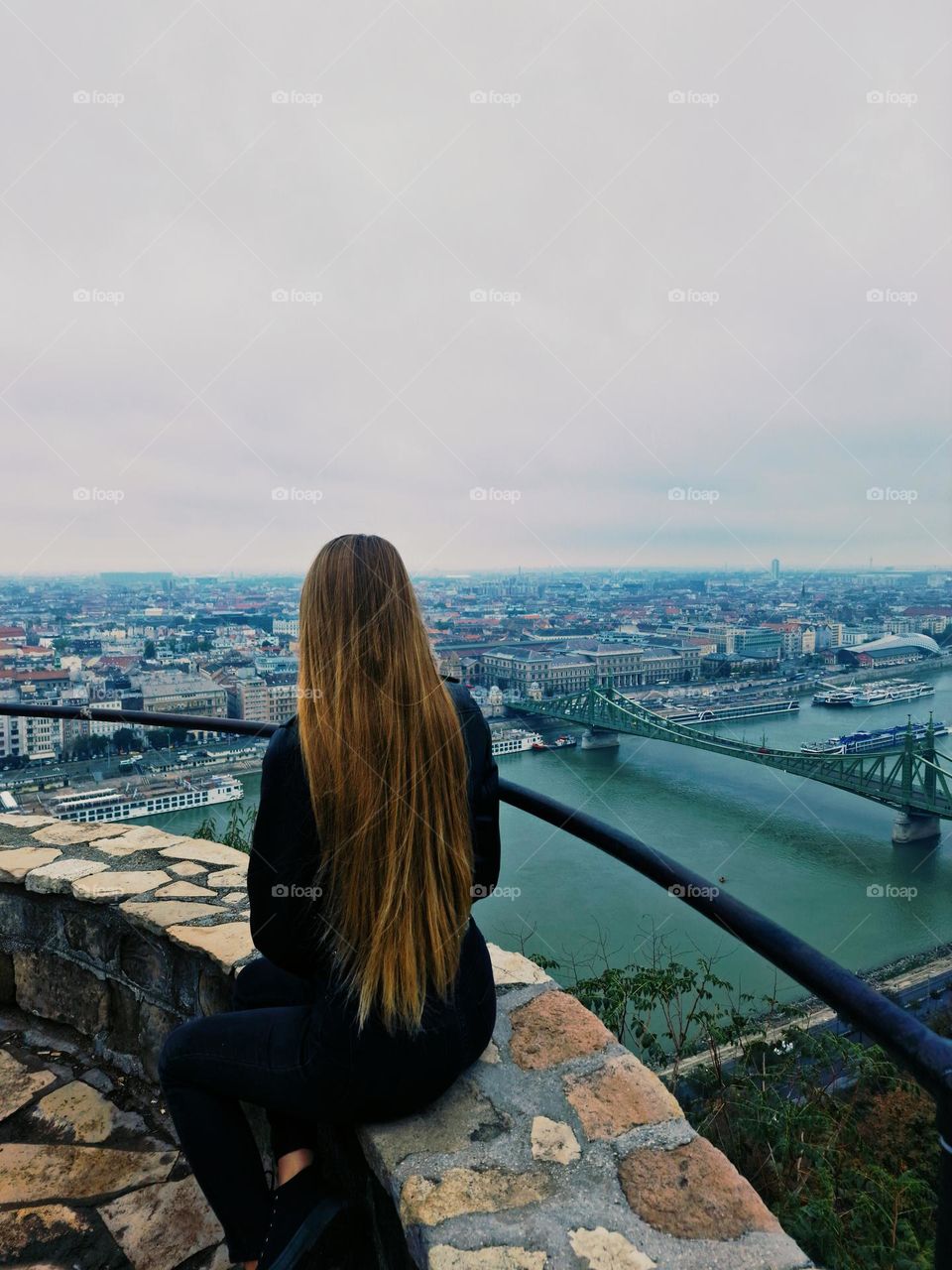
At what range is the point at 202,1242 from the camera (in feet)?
4.11

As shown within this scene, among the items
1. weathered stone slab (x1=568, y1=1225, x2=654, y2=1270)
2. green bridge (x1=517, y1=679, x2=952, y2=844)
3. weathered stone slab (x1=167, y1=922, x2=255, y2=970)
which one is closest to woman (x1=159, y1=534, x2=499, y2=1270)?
weathered stone slab (x1=568, y1=1225, x2=654, y2=1270)

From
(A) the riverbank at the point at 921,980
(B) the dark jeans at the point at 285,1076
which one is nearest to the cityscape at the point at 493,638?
(B) the dark jeans at the point at 285,1076

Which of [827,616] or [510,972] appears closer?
[510,972]

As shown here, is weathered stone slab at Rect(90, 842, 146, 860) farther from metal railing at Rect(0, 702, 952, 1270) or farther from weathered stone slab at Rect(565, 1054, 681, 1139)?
weathered stone slab at Rect(565, 1054, 681, 1139)

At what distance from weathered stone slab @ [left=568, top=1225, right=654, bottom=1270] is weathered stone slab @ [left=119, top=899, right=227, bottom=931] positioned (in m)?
1.09

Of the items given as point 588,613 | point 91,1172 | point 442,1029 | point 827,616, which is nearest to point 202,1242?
point 91,1172

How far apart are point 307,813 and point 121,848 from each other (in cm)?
139

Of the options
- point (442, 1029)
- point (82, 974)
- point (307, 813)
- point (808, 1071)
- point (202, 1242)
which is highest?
point (307, 813)

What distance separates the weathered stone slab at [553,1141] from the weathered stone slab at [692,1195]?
0.07 m

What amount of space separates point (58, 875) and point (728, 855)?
10.2m

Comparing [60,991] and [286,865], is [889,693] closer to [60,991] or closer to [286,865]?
[60,991]

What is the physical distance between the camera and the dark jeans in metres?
1.01

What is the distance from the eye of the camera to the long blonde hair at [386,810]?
103 centimetres

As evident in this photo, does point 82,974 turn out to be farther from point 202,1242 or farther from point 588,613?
point 588,613
